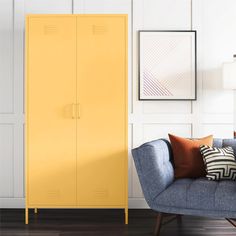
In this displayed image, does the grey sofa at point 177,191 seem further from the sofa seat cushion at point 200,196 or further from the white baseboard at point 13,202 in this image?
the white baseboard at point 13,202

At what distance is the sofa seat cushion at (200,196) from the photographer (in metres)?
3.21

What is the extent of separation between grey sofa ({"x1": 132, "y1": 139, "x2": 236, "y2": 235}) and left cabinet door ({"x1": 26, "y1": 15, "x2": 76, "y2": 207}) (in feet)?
2.71

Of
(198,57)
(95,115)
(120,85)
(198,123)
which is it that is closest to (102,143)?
(95,115)

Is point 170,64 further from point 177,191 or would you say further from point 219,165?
point 177,191

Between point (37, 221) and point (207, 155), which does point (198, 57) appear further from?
point (37, 221)

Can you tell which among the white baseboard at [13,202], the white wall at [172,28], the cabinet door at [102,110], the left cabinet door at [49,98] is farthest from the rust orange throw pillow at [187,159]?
A: the white baseboard at [13,202]

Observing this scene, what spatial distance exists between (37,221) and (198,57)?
7.37ft

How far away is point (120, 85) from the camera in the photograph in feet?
12.9

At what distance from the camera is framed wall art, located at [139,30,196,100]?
441 cm

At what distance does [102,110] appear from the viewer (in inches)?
155

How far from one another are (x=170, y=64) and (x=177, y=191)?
1.56 meters

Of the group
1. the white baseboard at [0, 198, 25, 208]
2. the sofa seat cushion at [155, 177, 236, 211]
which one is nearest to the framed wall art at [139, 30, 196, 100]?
the sofa seat cushion at [155, 177, 236, 211]

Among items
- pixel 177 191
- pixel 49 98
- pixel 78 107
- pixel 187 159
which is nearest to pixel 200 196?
pixel 177 191

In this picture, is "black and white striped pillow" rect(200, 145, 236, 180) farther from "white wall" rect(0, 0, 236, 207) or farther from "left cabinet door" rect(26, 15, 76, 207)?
"left cabinet door" rect(26, 15, 76, 207)
